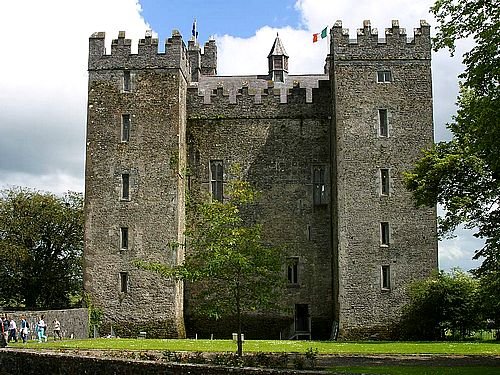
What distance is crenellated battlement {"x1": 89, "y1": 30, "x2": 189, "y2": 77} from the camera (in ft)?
136

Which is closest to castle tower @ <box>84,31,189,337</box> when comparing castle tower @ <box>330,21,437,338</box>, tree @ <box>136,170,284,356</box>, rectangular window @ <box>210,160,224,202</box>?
rectangular window @ <box>210,160,224,202</box>

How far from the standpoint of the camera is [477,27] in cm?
2164

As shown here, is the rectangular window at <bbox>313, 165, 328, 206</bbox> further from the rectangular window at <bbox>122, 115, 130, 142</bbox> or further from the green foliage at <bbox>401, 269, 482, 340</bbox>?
the rectangular window at <bbox>122, 115, 130, 142</bbox>

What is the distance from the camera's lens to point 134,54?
41.6 metres

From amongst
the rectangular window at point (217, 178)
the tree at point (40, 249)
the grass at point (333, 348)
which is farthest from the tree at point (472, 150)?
the tree at point (40, 249)

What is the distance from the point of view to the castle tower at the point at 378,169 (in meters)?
38.5

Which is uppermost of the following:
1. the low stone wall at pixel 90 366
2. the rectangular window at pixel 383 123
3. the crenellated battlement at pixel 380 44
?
the crenellated battlement at pixel 380 44

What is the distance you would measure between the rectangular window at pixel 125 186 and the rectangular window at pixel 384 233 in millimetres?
12455

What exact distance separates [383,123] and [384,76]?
2359mm

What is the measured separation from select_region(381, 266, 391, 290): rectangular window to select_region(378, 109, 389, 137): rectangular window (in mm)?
6466

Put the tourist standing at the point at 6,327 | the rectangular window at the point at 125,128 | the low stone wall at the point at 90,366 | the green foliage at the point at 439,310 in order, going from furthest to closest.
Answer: the rectangular window at the point at 125,128 < the green foliage at the point at 439,310 < the tourist standing at the point at 6,327 < the low stone wall at the point at 90,366

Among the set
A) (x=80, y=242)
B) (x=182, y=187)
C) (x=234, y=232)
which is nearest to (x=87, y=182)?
(x=182, y=187)

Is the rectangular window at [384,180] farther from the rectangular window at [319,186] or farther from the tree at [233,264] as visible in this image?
the tree at [233,264]

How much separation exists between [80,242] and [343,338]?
21.8 metres
